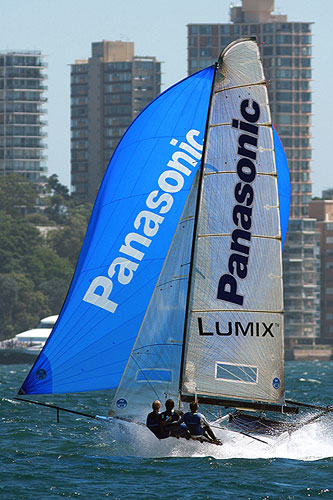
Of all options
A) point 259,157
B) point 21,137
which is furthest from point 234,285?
point 21,137

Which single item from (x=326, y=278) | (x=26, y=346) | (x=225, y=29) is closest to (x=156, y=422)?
(x=26, y=346)

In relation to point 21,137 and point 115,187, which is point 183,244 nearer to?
point 115,187

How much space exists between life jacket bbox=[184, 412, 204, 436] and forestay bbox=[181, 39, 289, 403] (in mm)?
749

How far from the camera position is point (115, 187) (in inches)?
875

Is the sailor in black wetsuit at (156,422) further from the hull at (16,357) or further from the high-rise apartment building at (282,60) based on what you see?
the high-rise apartment building at (282,60)

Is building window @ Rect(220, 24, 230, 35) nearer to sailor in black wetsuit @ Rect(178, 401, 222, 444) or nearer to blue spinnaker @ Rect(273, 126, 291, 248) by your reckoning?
blue spinnaker @ Rect(273, 126, 291, 248)

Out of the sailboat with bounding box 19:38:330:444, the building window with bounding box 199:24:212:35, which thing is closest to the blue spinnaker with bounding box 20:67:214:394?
the sailboat with bounding box 19:38:330:444

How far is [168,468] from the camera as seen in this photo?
67.5ft

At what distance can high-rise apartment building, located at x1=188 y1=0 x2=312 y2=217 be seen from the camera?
156 m

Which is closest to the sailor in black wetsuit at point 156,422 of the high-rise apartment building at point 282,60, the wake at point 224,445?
the wake at point 224,445

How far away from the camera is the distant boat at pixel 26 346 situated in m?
99.8

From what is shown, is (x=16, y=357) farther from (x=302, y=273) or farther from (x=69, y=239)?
(x=302, y=273)

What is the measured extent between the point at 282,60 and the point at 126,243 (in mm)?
139424

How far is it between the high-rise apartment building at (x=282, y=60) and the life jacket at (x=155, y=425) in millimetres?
135425
